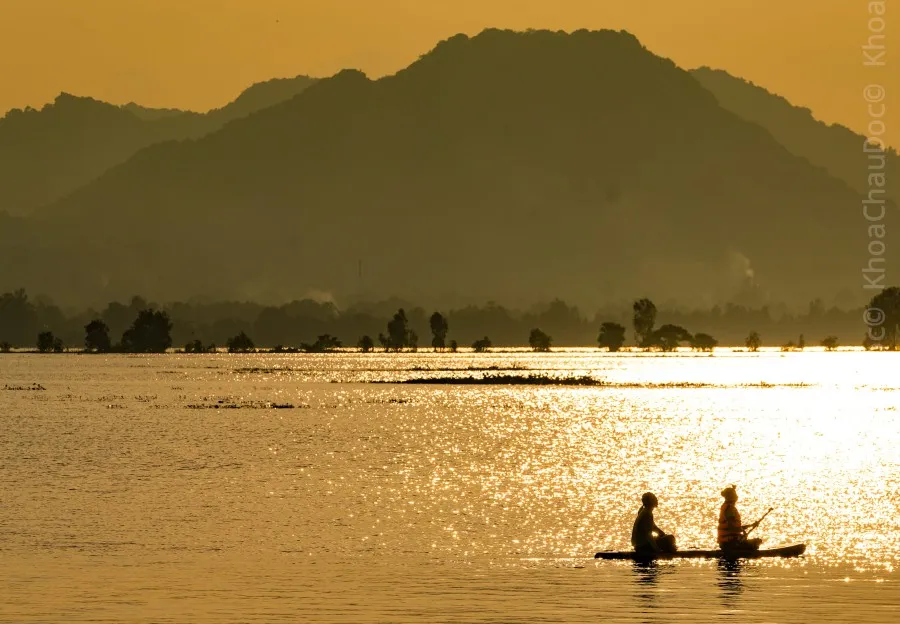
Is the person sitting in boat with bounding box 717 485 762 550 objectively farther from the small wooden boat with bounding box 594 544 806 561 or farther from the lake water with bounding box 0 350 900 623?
the lake water with bounding box 0 350 900 623

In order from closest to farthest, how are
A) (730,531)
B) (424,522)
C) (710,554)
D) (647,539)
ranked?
1. (647,539)
2. (730,531)
3. (710,554)
4. (424,522)

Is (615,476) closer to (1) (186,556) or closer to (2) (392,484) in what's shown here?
(2) (392,484)

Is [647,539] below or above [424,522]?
above

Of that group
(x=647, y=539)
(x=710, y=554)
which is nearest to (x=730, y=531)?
(x=710, y=554)

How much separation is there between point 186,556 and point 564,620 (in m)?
20.9

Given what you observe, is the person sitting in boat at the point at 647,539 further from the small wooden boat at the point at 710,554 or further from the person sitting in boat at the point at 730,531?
the person sitting in boat at the point at 730,531

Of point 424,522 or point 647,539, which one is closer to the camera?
point 647,539

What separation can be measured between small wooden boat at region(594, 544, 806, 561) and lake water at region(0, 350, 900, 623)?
0.58m

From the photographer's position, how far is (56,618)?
4803 centimetres

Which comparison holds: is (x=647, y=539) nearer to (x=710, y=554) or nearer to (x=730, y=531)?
(x=710, y=554)

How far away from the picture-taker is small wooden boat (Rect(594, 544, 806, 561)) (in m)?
59.2

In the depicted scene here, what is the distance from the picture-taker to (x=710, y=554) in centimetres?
6016

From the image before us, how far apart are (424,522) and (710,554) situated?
740 inches

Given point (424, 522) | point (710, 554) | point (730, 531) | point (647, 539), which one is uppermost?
point (730, 531)
